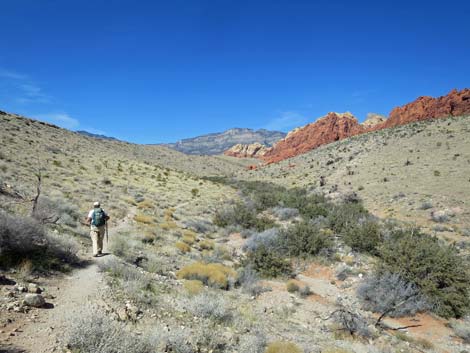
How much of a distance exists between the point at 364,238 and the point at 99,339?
13.9 metres

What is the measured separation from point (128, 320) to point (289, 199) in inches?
949

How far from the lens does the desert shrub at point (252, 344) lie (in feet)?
19.7

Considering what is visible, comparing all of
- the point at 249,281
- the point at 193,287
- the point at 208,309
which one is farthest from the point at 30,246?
the point at 249,281

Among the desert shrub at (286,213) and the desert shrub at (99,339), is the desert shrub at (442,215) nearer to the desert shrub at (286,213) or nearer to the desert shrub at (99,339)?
the desert shrub at (286,213)

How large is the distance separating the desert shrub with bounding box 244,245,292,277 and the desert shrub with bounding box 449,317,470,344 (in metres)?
5.56

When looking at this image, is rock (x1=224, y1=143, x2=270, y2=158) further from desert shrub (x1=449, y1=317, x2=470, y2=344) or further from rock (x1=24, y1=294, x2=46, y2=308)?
rock (x1=24, y1=294, x2=46, y2=308)

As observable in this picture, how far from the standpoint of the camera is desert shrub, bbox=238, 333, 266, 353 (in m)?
6.00

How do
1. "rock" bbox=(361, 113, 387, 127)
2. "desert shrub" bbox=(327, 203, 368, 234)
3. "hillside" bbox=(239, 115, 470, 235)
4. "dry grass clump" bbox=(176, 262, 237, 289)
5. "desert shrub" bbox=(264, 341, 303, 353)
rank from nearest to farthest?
"desert shrub" bbox=(264, 341, 303, 353) < "dry grass clump" bbox=(176, 262, 237, 289) < "desert shrub" bbox=(327, 203, 368, 234) < "hillside" bbox=(239, 115, 470, 235) < "rock" bbox=(361, 113, 387, 127)

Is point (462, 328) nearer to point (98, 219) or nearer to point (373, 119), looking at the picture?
point (98, 219)

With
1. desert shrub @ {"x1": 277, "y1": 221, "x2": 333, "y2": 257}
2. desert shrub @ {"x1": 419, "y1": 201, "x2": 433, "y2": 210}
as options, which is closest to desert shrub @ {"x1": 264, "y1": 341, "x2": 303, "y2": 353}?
desert shrub @ {"x1": 277, "y1": 221, "x2": 333, "y2": 257}

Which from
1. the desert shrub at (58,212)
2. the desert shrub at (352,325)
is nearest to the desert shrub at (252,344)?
the desert shrub at (352,325)

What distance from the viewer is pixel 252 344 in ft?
20.1

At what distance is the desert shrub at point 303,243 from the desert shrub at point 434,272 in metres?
3.04

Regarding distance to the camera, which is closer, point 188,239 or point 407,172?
point 188,239
